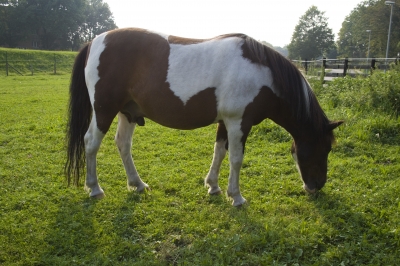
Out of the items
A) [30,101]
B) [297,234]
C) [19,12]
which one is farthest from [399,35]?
[19,12]

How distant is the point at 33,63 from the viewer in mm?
30828

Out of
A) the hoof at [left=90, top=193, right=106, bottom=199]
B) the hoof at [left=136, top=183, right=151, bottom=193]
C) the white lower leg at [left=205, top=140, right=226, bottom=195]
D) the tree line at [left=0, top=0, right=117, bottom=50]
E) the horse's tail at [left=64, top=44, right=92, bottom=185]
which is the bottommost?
the hoof at [left=90, top=193, right=106, bottom=199]

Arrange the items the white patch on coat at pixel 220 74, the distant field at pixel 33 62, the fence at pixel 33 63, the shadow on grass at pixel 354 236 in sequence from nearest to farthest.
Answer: the shadow on grass at pixel 354 236, the white patch on coat at pixel 220 74, the fence at pixel 33 63, the distant field at pixel 33 62

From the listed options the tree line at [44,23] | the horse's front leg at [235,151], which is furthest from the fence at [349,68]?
the tree line at [44,23]

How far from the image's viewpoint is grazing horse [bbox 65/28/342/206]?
3.64 metres

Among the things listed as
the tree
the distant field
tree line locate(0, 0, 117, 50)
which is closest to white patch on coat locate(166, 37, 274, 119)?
the distant field

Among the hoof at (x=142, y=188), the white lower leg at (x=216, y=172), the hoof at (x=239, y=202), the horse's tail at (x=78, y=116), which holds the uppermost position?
the horse's tail at (x=78, y=116)

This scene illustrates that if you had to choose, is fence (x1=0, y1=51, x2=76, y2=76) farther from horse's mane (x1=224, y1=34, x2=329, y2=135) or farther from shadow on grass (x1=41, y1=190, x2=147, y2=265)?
horse's mane (x1=224, y1=34, x2=329, y2=135)

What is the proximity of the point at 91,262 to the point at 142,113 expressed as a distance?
196cm

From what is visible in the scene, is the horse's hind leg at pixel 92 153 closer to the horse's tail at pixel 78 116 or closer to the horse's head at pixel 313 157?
the horse's tail at pixel 78 116

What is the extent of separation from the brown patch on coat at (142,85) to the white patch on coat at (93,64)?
56 millimetres

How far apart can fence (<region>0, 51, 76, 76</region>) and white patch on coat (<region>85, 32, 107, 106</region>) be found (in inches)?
1027

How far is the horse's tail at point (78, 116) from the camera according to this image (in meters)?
4.26

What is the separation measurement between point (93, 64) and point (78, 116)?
0.76 metres
